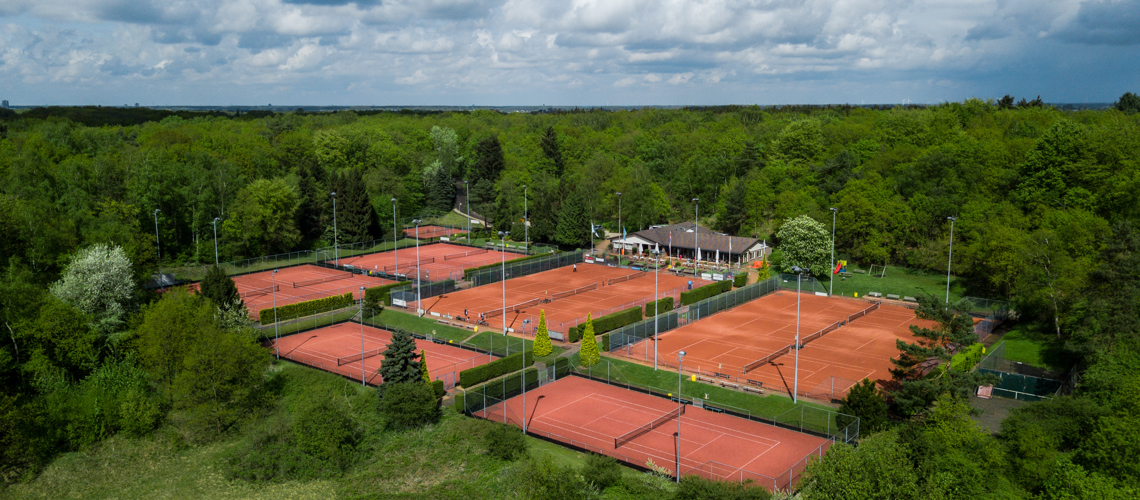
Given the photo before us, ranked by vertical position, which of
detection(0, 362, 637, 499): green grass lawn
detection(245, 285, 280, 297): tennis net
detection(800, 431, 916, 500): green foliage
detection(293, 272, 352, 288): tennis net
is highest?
detection(800, 431, 916, 500): green foliage

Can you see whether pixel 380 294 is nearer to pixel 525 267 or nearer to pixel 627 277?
pixel 525 267

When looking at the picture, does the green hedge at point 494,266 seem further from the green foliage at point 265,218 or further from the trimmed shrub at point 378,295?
the green foliage at point 265,218

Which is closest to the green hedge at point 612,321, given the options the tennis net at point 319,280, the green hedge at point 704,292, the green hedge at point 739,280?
the green hedge at point 704,292

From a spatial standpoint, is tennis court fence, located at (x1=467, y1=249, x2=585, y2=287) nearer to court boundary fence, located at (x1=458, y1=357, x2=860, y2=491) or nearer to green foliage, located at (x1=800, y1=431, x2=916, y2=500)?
court boundary fence, located at (x1=458, y1=357, x2=860, y2=491)

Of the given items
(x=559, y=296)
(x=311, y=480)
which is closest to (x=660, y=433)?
(x=311, y=480)

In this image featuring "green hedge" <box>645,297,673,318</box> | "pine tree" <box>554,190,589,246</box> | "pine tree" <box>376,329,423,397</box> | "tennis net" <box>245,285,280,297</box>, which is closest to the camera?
"pine tree" <box>376,329,423,397</box>

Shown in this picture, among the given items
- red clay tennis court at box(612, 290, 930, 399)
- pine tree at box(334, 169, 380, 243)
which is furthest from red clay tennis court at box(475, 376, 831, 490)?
pine tree at box(334, 169, 380, 243)
